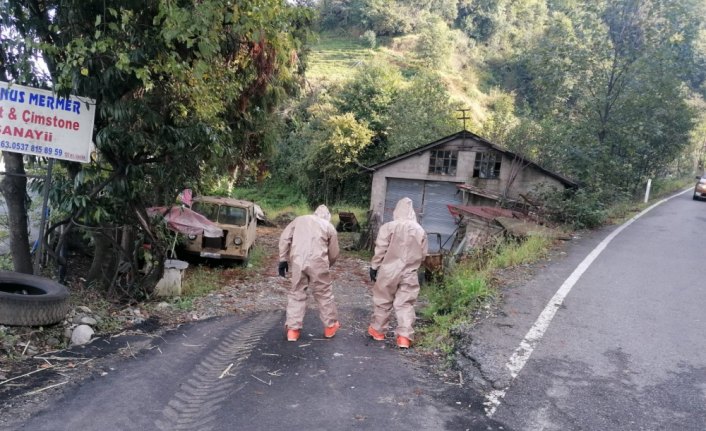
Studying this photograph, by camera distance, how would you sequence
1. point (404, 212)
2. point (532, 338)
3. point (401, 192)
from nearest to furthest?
point (532, 338)
point (404, 212)
point (401, 192)

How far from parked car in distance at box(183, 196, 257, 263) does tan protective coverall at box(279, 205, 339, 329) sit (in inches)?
237

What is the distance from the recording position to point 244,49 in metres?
8.22

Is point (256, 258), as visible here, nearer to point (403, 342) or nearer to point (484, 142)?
point (403, 342)

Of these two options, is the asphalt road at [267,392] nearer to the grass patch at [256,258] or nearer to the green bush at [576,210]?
the grass patch at [256,258]

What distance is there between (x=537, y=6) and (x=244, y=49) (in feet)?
232

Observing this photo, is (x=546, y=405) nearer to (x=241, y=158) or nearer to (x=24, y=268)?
(x=24, y=268)

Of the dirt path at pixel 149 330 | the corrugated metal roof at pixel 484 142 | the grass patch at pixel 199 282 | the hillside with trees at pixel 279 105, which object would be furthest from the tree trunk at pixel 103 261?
the corrugated metal roof at pixel 484 142

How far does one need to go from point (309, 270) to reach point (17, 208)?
163 inches

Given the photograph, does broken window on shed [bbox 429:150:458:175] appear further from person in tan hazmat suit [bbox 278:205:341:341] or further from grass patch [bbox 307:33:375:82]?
grass patch [bbox 307:33:375:82]

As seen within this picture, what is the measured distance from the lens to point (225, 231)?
12.0 m

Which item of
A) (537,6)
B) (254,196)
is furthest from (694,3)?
(537,6)

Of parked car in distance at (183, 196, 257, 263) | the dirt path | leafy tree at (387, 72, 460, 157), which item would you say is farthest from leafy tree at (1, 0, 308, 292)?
leafy tree at (387, 72, 460, 157)

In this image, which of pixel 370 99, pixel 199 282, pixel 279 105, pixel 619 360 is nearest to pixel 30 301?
pixel 199 282

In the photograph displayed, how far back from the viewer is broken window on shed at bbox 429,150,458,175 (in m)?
19.4
